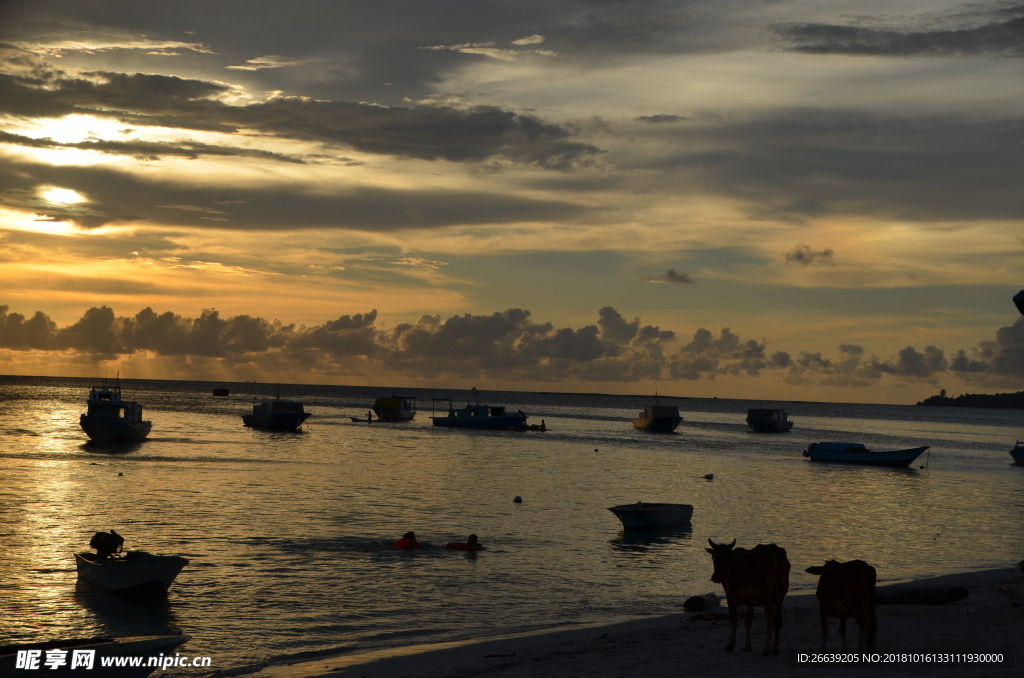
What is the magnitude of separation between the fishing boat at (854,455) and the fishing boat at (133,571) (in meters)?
75.3

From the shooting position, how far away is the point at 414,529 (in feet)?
122

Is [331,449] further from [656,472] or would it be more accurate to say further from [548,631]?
[548,631]

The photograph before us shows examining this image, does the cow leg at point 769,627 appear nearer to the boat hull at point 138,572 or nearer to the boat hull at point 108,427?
the boat hull at point 138,572

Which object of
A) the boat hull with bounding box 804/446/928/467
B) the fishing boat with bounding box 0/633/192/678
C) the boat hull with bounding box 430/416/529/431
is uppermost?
the fishing boat with bounding box 0/633/192/678

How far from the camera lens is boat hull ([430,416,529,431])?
407 ft

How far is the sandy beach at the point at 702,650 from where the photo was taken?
14.1 metres

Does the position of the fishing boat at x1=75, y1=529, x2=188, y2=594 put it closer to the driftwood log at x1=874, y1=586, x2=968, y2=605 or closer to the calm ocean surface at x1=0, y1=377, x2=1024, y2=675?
the calm ocean surface at x1=0, y1=377, x2=1024, y2=675

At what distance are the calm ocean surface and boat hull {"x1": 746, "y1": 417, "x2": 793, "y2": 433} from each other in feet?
198

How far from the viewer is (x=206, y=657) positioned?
62.5 feet

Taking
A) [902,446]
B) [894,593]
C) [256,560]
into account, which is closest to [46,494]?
[256,560]

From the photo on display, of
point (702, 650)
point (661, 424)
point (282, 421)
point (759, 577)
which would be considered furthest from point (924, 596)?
point (661, 424)

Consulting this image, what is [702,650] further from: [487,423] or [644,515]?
[487,423]

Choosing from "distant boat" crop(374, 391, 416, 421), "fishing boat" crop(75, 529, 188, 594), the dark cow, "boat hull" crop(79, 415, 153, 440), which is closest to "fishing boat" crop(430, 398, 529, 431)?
"distant boat" crop(374, 391, 416, 421)

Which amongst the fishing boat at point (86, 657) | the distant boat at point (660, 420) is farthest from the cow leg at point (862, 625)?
the distant boat at point (660, 420)
